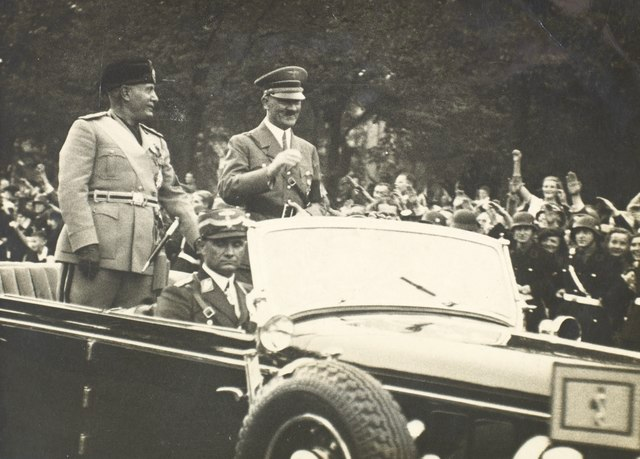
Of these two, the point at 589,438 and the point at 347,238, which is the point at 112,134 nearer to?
the point at 347,238

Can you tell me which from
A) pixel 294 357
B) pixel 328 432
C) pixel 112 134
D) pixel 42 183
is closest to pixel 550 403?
pixel 328 432

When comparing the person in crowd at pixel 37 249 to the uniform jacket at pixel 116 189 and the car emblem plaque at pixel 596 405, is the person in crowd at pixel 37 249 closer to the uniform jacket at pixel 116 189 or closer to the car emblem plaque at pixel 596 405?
the uniform jacket at pixel 116 189

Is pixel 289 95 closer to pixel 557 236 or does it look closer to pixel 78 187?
pixel 78 187

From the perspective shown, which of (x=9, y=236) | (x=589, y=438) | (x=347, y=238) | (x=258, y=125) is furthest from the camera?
(x=9, y=236)

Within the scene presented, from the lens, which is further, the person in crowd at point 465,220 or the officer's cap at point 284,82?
the officer's cap at point 284,82

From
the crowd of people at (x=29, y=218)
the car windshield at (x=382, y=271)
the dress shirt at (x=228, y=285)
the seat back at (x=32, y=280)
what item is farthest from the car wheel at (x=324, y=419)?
the crowd of people at (x=29, y=218)

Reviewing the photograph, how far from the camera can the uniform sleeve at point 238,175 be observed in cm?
465

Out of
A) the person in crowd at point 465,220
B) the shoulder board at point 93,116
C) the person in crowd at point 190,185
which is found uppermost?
the shoulder board at point 93,116

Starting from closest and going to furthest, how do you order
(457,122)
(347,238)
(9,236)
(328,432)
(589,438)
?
1. (589,438)
2. (328,432)
3. (347,238)
4. (457,122)
5. (9,236)

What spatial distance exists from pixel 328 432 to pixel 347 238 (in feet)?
3.22

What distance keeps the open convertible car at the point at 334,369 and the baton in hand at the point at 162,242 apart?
1.19 feet

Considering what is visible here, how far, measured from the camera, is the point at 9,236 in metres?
5.38

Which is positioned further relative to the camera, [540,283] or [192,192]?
[192,192]

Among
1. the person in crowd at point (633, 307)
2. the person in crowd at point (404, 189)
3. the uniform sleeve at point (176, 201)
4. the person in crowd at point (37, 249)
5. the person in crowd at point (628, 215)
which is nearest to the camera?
the person in crowd at point (633, 307)
